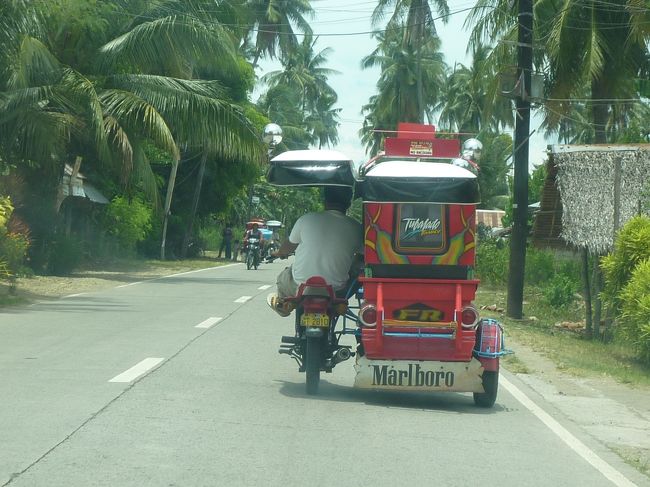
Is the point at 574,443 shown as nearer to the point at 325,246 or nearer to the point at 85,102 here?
the point at 325,246

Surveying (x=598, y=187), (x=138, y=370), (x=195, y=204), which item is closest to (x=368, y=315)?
(x=138, y=370)

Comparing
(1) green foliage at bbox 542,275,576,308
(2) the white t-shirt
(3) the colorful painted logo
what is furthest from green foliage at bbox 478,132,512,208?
(3) the colorful painted logo

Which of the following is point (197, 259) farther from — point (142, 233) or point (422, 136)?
point (422, 136)

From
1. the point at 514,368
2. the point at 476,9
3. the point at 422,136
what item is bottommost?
the point at 514,368

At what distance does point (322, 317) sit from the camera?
9.61m

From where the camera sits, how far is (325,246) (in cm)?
988

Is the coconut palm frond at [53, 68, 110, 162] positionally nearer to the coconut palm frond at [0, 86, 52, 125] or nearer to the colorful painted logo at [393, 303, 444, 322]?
the coconut palm frond at [0, 86, 52, 125]

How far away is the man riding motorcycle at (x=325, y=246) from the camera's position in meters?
9.88

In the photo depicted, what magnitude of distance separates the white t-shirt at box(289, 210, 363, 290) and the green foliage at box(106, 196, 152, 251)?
1076 inches

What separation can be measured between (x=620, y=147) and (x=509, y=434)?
33.0 feet

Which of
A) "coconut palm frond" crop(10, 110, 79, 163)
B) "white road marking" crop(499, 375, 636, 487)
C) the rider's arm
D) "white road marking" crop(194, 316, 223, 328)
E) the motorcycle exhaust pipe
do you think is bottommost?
"white road marking" crop(499, 375, 636, 487)

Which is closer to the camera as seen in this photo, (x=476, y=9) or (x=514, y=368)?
(x=514, y=368)

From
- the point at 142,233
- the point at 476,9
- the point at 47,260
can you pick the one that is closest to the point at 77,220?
the point at 142,233

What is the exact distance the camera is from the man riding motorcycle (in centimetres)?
988
